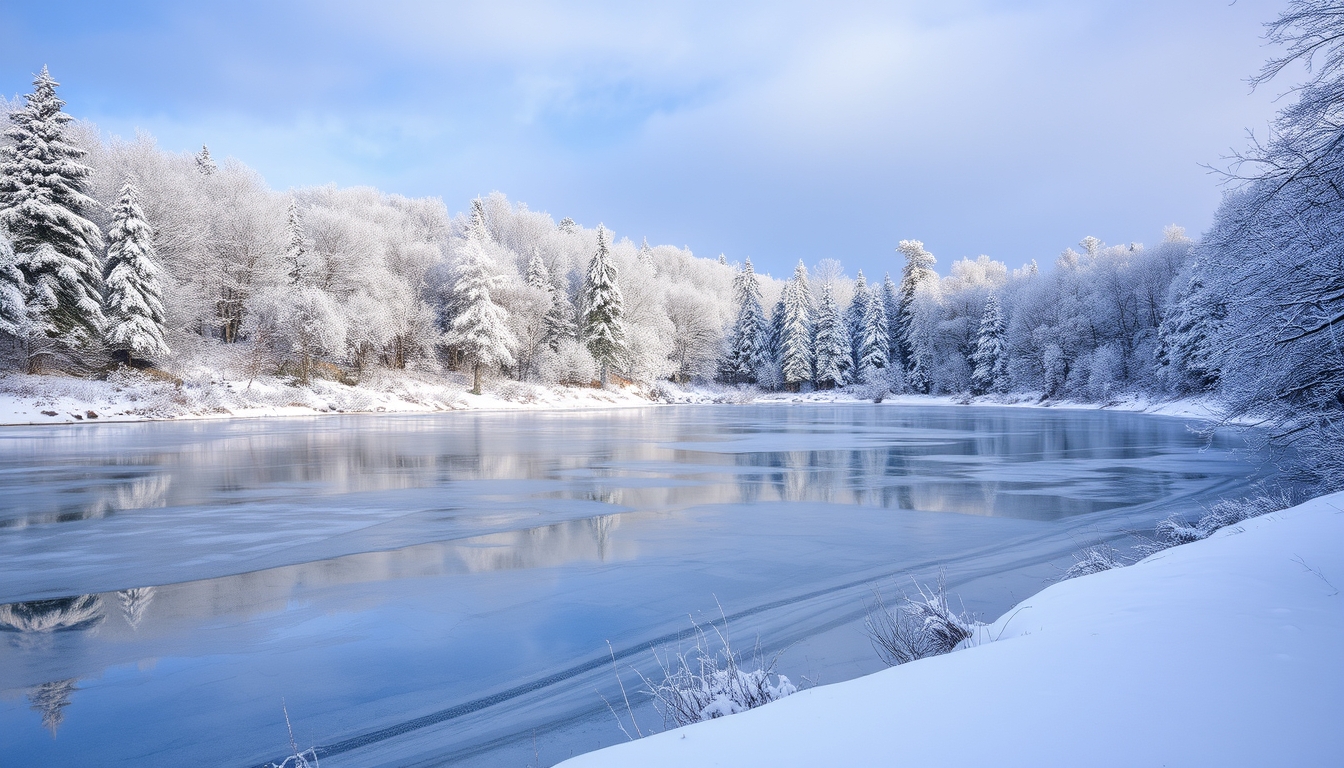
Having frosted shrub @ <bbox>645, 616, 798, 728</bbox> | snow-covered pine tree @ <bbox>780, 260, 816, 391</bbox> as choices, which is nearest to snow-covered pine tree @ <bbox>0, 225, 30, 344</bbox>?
frosted shrub @ <bbox>645, 616, 798, 728</bbox>

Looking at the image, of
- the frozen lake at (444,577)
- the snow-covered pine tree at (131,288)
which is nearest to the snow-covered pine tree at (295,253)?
the snow-covered pine tree at (131,288)

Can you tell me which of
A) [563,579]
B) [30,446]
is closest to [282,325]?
[30,446]

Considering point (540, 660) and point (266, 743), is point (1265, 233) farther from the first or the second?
point (266, 743)

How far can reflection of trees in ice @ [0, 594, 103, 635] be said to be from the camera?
5.32 meters

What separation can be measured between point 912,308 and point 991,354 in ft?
37.2

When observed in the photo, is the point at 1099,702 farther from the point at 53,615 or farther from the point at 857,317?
the point at 857,317

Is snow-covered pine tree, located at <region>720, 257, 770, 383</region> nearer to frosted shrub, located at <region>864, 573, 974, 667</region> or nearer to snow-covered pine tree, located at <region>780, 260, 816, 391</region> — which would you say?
snow-covered pine tree, located at <region>780, 260, 816, 391</region>

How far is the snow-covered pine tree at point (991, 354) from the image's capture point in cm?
5647

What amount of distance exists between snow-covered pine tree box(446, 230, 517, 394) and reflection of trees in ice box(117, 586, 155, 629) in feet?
121

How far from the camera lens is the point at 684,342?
64.2 m

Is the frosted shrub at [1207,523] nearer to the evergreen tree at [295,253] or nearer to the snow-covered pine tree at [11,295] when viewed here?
the snow-covered pine tree at [11,295]

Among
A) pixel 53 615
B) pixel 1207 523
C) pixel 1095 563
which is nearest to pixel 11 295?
pixel 53 615

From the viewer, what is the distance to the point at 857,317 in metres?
72.4

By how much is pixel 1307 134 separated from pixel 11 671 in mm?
13927
